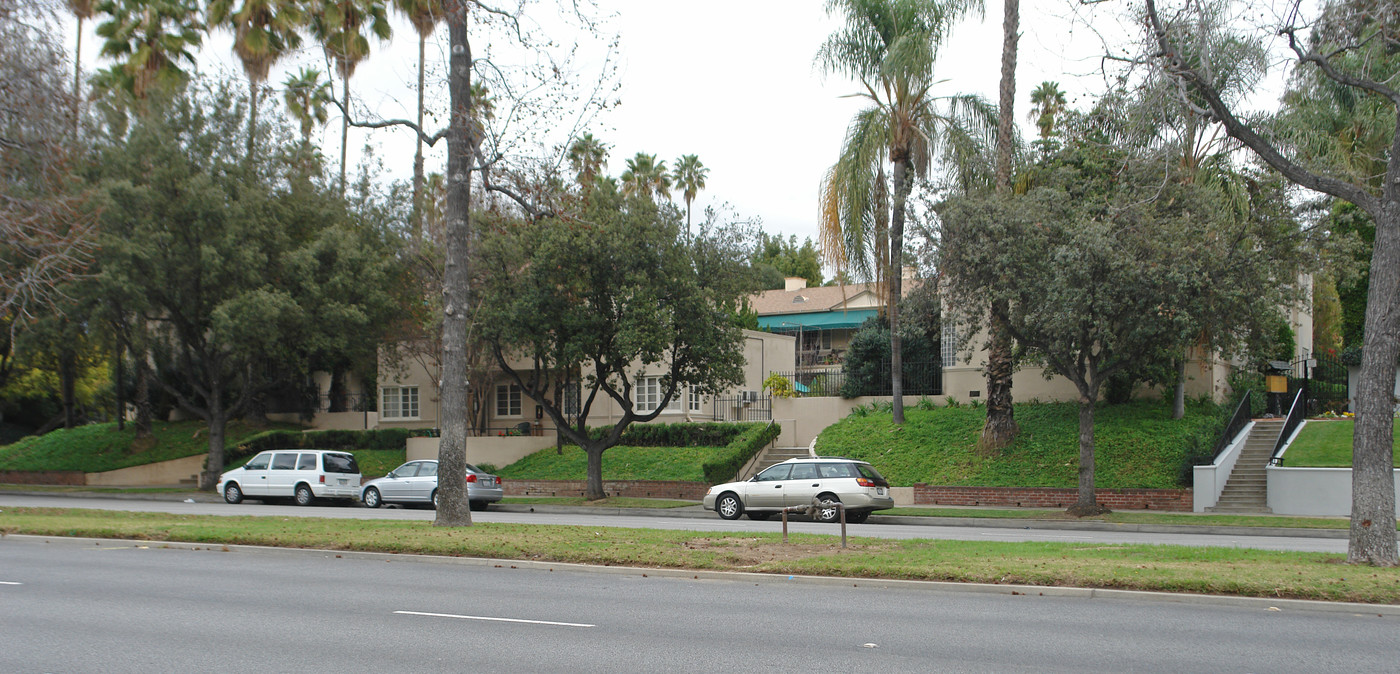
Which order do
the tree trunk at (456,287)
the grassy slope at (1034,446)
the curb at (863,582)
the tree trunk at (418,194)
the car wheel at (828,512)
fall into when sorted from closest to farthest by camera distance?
the curb at (863,582), the tree trunk at (456,287), the car wheel at (828,512), the grassy slope at (1034,446), the tree trunk at (418,194)

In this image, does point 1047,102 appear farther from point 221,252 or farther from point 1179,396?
point 221,252

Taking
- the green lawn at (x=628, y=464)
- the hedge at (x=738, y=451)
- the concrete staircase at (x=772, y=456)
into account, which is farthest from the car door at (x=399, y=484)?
the concrete staircase at (x=772, y=456)

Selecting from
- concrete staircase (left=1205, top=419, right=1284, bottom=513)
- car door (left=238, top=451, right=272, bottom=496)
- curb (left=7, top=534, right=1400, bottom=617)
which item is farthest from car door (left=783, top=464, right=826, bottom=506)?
car door (left=238, top=451, right=272, bottom=496)

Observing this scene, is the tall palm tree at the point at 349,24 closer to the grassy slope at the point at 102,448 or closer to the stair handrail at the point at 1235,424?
the grassy slope at the point at 102,448

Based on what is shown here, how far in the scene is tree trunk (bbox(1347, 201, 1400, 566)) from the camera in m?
11.9

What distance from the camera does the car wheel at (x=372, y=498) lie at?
27.6 m

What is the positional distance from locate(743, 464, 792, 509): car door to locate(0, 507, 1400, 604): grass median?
602 cm

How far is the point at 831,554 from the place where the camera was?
43.0 ft

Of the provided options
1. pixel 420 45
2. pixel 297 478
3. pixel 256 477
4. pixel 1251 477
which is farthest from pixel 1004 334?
pixel 420 45

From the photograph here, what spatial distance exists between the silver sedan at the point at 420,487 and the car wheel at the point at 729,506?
6.77m

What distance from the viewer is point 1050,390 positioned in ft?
102

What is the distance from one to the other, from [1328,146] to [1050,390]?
10114mm

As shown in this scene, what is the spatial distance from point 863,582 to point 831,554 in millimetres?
1702

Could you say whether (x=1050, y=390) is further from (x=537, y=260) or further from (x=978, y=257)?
(x=537, y=260)
